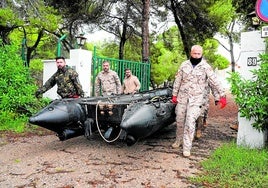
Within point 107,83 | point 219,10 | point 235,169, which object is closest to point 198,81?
point 235,169

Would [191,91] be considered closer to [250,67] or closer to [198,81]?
[198,81]

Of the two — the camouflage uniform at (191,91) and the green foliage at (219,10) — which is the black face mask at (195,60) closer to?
the camouflage uniform at (191,91)

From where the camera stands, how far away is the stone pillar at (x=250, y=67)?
18.3ft

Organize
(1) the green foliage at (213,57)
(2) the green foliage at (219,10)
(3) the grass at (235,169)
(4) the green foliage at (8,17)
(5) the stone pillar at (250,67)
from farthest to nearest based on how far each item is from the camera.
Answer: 1. (1) the green foliage at (213,57)
2. (2) the green foliage at (219,10)
3. (4) the green foliage at (8,17)
4. (5) the stone pillar at (250,67)
5. (3) the grass at (235,169)

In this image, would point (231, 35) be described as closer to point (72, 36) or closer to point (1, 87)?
point (72, 36)

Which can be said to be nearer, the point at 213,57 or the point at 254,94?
the point at 254,94

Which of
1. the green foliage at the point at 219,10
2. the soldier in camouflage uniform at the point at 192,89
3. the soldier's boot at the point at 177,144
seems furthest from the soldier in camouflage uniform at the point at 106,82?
the green foliage at the point at 219,10

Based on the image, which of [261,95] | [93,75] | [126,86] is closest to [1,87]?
[93,75]

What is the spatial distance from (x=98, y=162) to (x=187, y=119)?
1473 mm

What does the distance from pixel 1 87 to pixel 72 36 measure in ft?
32.6

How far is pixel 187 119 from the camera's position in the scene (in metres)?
5.18

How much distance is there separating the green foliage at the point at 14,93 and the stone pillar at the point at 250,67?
187 inches

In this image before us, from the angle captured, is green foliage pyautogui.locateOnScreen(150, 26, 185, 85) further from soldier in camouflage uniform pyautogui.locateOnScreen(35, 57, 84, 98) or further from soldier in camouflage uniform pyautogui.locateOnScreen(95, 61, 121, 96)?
soldier in camouflage uniform pyautogui.locateOnScreen(35, 57, 84, 98)

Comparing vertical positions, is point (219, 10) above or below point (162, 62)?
above
